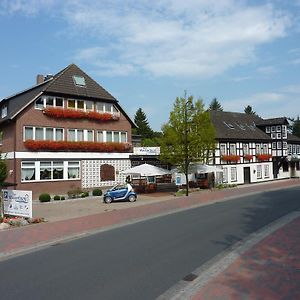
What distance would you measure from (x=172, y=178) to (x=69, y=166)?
12.9 metres

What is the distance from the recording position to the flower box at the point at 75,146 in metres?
31.4

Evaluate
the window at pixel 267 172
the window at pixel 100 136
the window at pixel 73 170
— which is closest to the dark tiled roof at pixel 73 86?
the window at pixel 100 136

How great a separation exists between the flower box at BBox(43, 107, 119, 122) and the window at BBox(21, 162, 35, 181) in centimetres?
428

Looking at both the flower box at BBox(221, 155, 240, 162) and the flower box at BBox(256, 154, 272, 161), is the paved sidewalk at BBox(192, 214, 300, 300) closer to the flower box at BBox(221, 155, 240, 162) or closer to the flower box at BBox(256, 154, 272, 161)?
the flower box at BBox(221, 155, 240, 162)

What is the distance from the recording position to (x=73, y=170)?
34125mm

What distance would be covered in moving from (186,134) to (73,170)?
10.0 metres

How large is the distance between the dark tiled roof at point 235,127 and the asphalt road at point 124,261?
2825cm

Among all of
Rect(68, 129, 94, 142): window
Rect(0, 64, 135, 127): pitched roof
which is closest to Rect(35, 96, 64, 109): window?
Rect(0, 64, 135, 127): pitched roof

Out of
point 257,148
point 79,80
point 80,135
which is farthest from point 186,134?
point 257,148

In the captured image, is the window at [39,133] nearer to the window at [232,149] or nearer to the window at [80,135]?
the window at [80,135]

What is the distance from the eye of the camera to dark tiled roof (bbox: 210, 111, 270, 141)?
44188 mm

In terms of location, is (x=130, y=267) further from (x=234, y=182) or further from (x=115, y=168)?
(x=234, y=182)

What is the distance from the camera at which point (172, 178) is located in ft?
140

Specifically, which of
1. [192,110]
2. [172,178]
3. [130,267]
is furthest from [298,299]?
[172,178]
